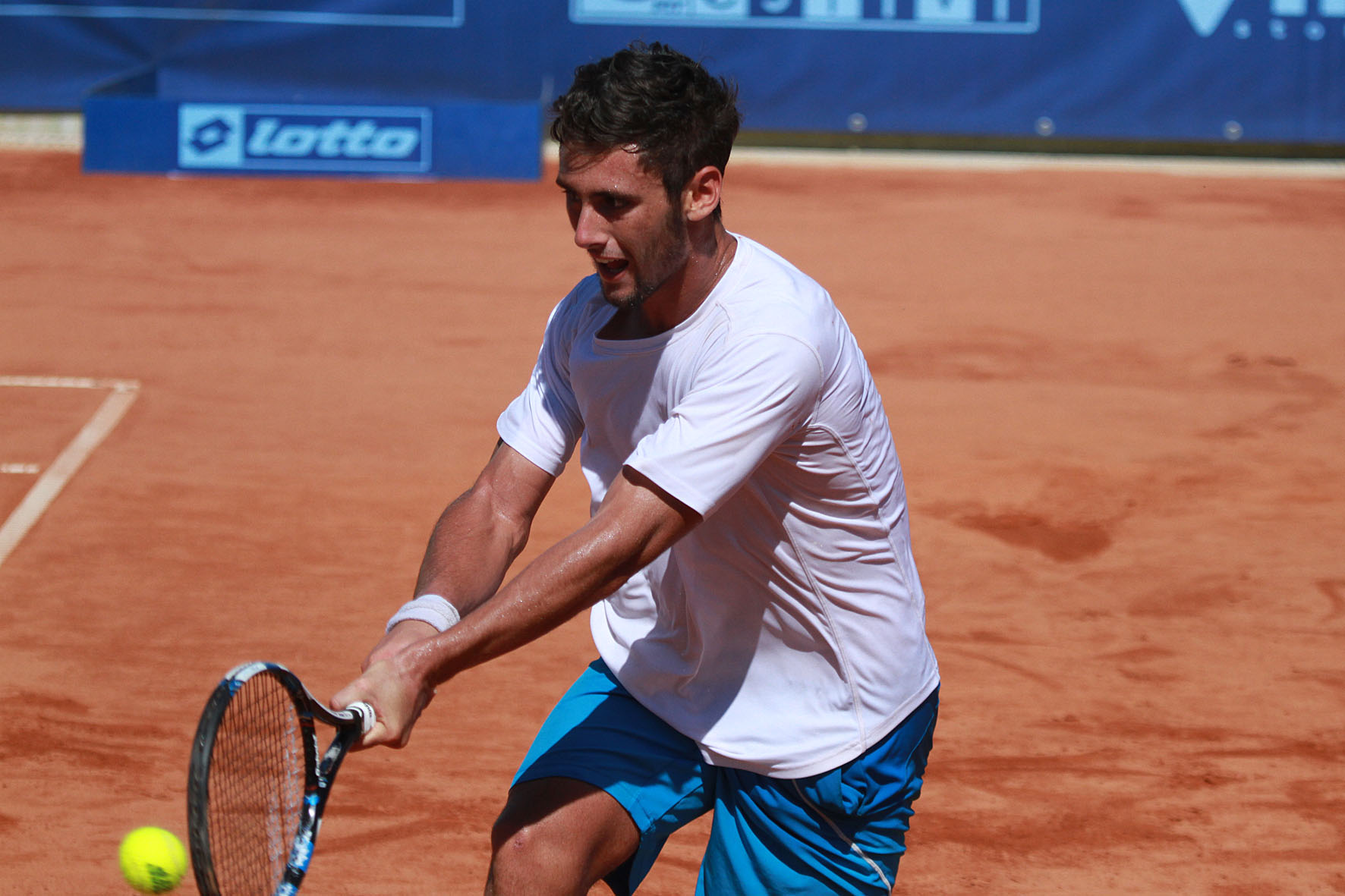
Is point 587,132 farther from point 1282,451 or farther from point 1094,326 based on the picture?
point 1094,326

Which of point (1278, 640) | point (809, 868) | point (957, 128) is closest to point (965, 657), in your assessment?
point (1278, 640)

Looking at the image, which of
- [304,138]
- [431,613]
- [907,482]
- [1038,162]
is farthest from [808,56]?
[431,613]

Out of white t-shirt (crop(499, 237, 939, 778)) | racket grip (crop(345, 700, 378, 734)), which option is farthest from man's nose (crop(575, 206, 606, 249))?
racket grip (crop(345, 700, 378, 734))

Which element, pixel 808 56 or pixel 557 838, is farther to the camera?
pixel 808 56

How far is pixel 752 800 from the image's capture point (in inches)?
111

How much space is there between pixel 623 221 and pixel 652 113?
0.59 ft

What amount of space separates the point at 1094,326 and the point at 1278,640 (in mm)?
4720

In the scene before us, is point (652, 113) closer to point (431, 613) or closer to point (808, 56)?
point (431, 613)

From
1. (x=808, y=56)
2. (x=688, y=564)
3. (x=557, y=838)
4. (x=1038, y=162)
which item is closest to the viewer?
(x=557, y=838)

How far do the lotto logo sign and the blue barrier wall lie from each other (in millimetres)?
890

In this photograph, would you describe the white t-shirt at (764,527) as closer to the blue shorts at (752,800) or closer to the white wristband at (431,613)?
the blue shorts at (752,800)

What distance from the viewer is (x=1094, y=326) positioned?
9.94m

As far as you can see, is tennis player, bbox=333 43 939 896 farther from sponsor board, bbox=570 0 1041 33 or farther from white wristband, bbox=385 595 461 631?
sponsor board, bbox=570 0 1041 33

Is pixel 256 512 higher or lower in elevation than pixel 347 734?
lower
